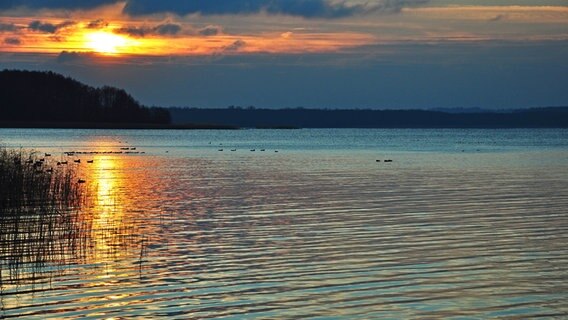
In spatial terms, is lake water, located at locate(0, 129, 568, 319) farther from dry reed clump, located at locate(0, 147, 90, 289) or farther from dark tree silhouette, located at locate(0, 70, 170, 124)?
dark tree silhouette, located at locate(0, 70, 170, 124)

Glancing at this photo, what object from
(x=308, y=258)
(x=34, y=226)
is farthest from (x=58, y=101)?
(x=308, y=258)

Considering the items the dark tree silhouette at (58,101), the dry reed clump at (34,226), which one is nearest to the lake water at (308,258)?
the dry reed clump at (34,226)

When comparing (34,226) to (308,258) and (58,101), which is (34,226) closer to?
(308,258)

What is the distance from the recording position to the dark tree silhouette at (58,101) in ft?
496

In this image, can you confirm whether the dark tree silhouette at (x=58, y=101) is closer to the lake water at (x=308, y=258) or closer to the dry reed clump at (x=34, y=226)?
the lake water at (x=308, y=258)

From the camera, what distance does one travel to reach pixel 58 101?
509 feet

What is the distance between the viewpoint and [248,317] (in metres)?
12.0

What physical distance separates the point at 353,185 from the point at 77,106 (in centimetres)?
12913

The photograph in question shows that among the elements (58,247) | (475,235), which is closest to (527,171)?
(475,235)

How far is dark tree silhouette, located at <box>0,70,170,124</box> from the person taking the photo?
151m

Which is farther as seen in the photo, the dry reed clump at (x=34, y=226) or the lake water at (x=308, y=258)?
the dry reed clump at (x=34, y=226)

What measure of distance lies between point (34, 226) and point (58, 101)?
140m

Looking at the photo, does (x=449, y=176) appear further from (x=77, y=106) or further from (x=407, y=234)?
(x=77, y=106)

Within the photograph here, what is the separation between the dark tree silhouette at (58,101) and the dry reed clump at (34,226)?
12821 cm
